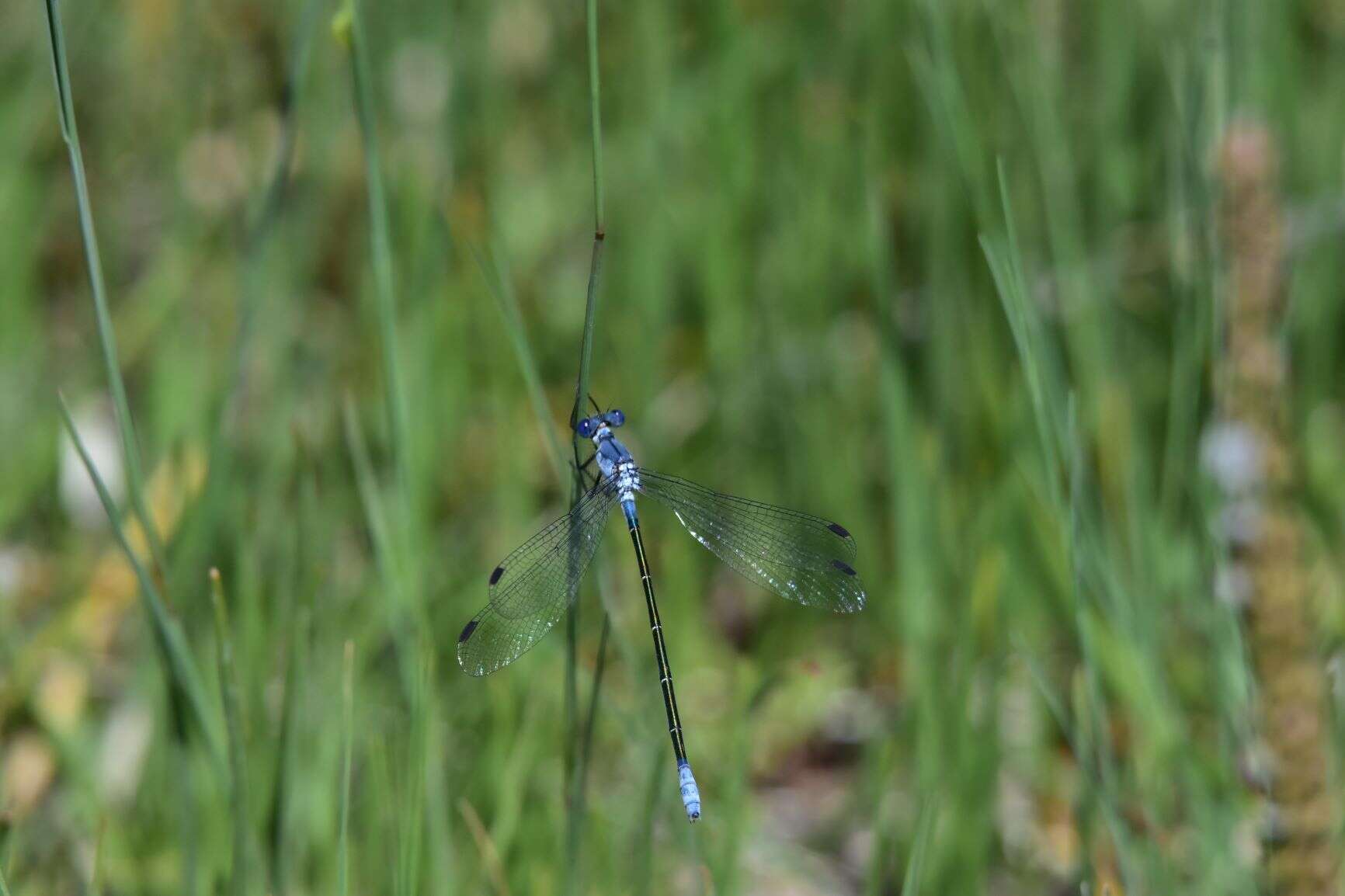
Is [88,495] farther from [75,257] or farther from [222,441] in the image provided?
[75,257]

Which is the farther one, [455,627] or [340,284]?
[340,284]

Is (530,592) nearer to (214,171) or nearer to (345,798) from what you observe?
(345,798)

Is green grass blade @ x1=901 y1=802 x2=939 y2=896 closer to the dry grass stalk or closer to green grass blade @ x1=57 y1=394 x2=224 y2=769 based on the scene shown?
the dry grass stalk

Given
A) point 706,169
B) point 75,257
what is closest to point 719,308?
point 706,169

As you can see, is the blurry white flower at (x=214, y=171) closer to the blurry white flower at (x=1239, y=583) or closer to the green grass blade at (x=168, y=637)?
the green grass blade at (x=168, y=637)

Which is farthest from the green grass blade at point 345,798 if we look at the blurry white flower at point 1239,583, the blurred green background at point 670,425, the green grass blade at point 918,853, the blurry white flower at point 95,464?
the blurry white flower at point 95,464

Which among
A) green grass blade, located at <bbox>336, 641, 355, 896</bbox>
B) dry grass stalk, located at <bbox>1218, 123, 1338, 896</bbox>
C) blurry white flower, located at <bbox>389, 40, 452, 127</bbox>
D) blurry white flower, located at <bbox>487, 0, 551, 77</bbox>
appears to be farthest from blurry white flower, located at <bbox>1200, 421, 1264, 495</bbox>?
blurry white flower, located at <bbox>487, 0, 551, 77</bbox>
